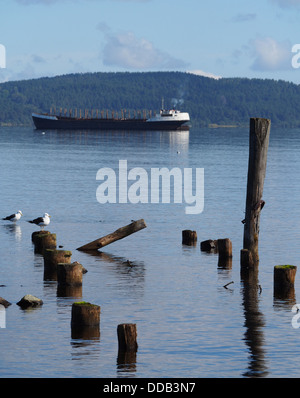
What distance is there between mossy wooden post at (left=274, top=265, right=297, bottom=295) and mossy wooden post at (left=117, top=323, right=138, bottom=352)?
6.86m

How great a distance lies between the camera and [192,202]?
49.8 metres

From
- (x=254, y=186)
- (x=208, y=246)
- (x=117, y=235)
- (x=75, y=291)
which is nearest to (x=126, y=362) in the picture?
(x=75, y=291)

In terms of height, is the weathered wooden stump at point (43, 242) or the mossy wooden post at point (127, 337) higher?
the weathered wooden stump at point (43, 242)

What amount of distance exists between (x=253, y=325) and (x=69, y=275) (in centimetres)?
610

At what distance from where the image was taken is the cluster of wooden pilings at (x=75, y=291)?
1844 centimetres

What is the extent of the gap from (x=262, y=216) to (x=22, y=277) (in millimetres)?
19545

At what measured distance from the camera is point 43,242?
101ft

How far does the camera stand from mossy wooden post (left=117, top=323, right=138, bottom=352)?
1836cm

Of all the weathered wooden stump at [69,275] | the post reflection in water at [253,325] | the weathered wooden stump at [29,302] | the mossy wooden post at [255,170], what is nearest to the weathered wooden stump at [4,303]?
the weathered wooden stump at [29,302]

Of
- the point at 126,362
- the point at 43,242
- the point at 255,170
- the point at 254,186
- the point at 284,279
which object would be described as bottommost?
the point at 126,362

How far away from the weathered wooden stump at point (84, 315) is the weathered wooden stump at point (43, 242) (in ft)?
35.1

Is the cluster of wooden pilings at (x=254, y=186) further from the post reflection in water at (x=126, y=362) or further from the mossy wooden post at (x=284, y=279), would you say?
the post reflection in water at (x=126, y=362)

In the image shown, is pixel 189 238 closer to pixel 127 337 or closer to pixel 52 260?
pixel 52 260
